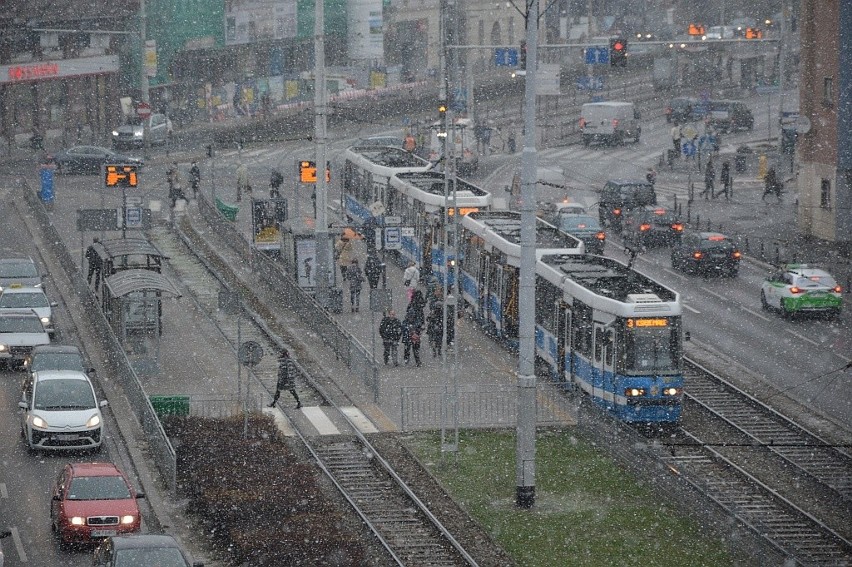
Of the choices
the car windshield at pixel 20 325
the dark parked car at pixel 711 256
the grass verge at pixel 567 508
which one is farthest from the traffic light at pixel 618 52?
the car windshield at pixel 20 325

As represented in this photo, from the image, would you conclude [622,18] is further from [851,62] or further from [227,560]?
[227,560]

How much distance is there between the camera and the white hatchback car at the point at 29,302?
43669mm

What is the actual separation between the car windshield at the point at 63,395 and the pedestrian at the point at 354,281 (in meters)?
13.9

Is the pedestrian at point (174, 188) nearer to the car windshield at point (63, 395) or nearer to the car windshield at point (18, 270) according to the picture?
the car windshield at point (18, 270)

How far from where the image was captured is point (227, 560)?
27.5 m

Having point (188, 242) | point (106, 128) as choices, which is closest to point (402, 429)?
point (188, 242)

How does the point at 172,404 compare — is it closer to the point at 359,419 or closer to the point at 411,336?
the point at 359,419

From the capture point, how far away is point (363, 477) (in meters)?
33.0

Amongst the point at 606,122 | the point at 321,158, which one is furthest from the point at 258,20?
the point at 321,158

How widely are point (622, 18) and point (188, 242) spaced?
77.9m

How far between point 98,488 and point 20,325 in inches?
553

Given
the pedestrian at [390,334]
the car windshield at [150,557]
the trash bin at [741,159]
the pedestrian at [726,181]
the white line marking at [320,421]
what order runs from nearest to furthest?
the car windshield at [150,557] → the white line marking at [320,421] → the pedestrian at [390,334] → the pedestrian at [726,181] → the trash bin at [741,159]

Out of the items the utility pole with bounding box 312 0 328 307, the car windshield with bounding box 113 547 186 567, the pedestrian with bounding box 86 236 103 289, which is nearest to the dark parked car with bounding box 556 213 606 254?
the utility pole with bounding box 312 0 328 307

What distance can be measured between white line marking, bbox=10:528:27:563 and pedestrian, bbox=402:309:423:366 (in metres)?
14.5
